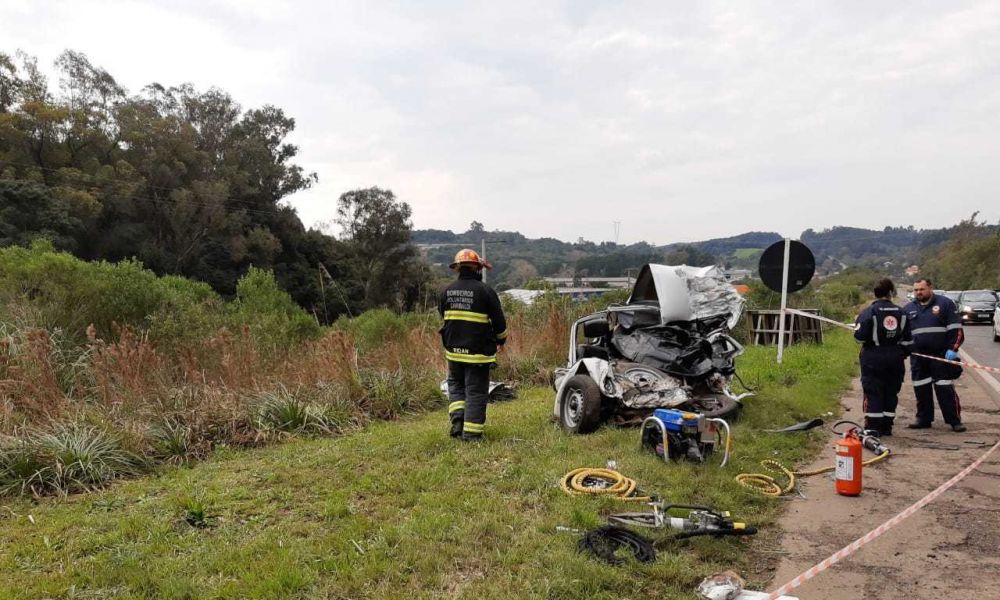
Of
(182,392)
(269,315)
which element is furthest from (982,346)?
(182,392)

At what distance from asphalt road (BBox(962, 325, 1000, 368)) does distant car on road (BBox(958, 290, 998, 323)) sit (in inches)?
44.4

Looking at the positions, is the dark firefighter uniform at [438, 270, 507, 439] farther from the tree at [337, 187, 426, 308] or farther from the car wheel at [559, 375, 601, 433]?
the tree at [337, 187, 426, 308]

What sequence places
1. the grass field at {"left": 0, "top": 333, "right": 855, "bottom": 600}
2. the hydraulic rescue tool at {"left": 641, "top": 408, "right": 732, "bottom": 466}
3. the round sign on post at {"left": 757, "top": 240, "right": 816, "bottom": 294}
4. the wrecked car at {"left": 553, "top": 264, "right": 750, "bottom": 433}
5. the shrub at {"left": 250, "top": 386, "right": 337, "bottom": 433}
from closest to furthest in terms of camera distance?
the grass field at {"left": 0, "top": 333, "right": 855, "bottom": 600} → the hydraulic rescue tool at {"left": 641, "top": 408, "right": 732, "bottom": 466} → the wrecked car at {"left": 553, "top": 264, "right": 750, "bottom": 433} → the shrub at {"left": 250, "top": 386, "right": 337, "bottom": 433} → the round sign on post at {"left": 757, "top": 240, "right": 816, "bottom": 294}

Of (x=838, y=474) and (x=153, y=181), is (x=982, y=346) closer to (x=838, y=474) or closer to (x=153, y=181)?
(x=838, y=474)

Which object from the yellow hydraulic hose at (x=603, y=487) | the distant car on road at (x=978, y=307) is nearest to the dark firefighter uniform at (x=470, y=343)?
the yellow hydraulic hose at (x=603, y=487)

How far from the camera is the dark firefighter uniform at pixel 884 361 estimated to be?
6.82 meters

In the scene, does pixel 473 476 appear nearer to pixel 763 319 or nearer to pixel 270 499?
pixel 270 499

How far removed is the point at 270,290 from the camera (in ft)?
50.6

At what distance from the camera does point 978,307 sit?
25.0m

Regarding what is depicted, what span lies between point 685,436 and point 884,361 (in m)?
3.10

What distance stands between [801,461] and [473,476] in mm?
3130

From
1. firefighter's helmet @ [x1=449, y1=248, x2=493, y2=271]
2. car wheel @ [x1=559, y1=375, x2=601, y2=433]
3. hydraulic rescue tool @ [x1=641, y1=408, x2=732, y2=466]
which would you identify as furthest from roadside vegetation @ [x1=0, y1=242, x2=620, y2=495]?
hydraulic rescue tool @ [x1=641, y1=408, x2=732, y2=466]

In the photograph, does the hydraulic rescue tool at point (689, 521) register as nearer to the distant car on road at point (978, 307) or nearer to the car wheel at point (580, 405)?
the car wheel at point (580, 405)

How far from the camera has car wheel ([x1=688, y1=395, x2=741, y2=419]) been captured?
21.7 ft
